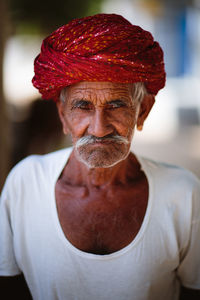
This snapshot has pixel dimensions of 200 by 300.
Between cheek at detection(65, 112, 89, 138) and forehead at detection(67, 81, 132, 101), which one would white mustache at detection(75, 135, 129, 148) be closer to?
cheek at detection(65, 112, 89, 138)

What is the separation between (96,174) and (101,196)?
0.12 m

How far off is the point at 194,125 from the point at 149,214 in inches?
358

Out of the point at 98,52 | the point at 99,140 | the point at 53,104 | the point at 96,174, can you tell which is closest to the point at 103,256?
the point at 96,174

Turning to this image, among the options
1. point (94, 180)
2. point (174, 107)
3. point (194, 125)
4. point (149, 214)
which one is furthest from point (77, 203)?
point (174, 107)

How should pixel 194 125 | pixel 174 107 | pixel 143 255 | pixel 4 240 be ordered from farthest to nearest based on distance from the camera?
1. pixel 174 107
2. pixel 194 125
3. pixel 4 240
4. pixel 143 255

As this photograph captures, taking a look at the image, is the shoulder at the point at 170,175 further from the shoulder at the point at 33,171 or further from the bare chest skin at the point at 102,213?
the shoulder at the point at 33,171

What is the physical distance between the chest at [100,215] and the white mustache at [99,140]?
0.33 meters

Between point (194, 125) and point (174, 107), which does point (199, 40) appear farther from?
point (194, 125)

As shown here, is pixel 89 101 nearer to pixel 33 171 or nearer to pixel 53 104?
pixel 33 171

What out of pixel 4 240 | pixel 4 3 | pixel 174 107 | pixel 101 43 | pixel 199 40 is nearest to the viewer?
pixel 101 43

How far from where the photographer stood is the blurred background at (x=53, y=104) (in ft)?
14.2

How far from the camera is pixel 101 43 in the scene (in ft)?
4.44

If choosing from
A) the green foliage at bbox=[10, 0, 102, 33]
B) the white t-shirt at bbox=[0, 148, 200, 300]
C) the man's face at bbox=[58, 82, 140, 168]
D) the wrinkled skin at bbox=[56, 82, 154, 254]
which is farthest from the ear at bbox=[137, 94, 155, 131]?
the green foliage at bbox=[10, 0, 102, 33]

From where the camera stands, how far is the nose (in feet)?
4.65
